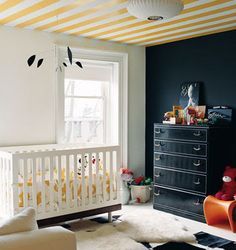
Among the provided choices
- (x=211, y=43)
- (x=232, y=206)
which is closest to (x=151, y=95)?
(x=211, y=43)

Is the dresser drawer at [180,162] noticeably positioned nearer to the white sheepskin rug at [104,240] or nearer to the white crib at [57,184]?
the white crib at [57,184]

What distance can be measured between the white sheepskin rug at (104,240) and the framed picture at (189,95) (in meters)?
1.83

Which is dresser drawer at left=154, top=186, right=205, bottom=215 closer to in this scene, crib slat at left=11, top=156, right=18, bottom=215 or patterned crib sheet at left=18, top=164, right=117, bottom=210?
patterned crib sheet at left=18, top=164, right=117, bottom=210

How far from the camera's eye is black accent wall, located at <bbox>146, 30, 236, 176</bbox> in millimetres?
4320

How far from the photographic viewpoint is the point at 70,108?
486cm

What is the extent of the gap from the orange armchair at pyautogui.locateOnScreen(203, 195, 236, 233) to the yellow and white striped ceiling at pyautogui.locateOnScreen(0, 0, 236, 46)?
186 cm

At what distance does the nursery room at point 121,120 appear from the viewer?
3521 mm

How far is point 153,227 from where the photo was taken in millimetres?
3824

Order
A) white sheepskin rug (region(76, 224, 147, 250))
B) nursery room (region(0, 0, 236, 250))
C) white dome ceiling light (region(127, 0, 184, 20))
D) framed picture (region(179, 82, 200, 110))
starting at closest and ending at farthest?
white dome ceiling light (region(127, 0, 184, 20)), white sheepskin rug (region(76, 224, 147, 250)), nursery room (region(0, 0, 236, 250)), framed picture (region(179, 82, 200, 110))

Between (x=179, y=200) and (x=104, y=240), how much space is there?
4.01ft

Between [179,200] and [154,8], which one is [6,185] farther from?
[154,8]

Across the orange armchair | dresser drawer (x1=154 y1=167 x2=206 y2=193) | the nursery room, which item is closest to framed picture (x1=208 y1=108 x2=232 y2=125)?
the nursery room

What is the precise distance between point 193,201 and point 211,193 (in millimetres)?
234

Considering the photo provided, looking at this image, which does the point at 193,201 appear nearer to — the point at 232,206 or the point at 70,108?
the point at 232,206
